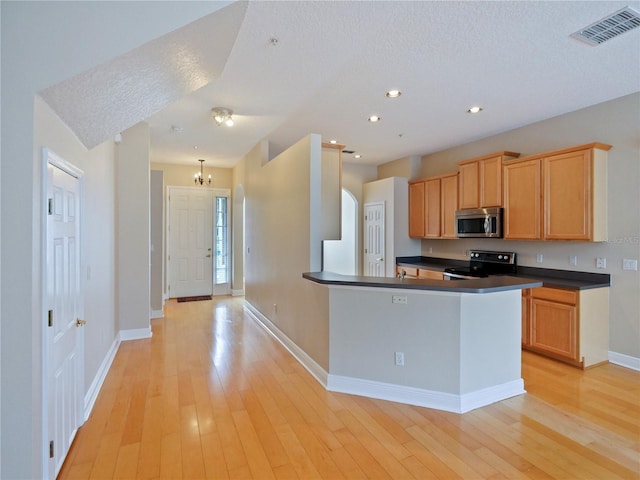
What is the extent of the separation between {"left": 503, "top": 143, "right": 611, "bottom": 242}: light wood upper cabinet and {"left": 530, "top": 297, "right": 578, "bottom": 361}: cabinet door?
80 centimetres

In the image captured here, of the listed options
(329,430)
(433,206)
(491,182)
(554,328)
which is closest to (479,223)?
(491,182)

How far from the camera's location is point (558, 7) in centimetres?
218

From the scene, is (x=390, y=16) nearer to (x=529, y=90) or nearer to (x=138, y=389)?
(x=529, y=90)

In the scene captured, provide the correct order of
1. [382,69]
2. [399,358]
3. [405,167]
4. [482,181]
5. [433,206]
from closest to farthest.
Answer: [399,358] < [382,69] < [482,181] < [433,206] < [405,167]

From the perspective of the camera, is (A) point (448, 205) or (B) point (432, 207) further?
(B) point (432, 207)

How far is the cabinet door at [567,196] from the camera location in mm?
3689

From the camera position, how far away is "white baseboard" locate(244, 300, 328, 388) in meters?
3.27

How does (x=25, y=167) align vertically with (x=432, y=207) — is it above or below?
below

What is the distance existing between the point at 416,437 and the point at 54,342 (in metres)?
2.34

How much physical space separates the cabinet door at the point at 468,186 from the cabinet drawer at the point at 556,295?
1547 mm

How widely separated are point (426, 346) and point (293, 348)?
1738 millimetres

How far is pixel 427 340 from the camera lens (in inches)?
110

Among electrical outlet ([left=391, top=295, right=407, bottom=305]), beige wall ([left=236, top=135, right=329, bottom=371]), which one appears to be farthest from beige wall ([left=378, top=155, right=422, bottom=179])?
electrical outlet ([left=391, top=295, right=407, bottom=305])

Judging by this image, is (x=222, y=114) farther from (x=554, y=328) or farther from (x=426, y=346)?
(x=554, y=328)
